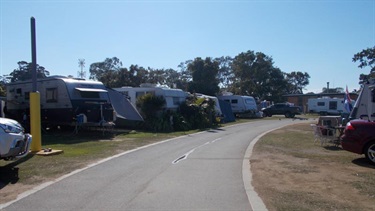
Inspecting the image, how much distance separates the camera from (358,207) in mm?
5953

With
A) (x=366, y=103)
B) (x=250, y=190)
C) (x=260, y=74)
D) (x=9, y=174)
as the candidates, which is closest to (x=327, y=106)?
(x=260, y=74)

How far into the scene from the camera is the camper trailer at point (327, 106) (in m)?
47.8

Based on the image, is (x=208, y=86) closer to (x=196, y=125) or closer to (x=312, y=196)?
(x=196, y=125)

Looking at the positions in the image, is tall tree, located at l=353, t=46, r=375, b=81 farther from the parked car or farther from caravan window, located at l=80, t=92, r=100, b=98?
caravan window, located at l=80, t=92, r=100, b=98

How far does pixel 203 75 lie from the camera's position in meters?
50.2

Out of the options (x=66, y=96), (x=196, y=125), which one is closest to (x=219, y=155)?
(x=66, y=96)

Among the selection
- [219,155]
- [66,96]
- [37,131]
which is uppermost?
[66,96]

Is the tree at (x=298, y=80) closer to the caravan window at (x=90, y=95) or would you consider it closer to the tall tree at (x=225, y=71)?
the tall tree at (x=225, y=71)

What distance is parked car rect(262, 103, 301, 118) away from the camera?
149 ft

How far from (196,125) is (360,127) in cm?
1680

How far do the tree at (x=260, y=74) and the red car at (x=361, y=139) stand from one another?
183ft

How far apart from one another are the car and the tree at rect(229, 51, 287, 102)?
58686 mm

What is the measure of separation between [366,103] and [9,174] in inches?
551

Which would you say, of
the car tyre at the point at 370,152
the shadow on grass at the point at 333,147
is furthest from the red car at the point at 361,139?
the shadow on grass at the point at 333,147
